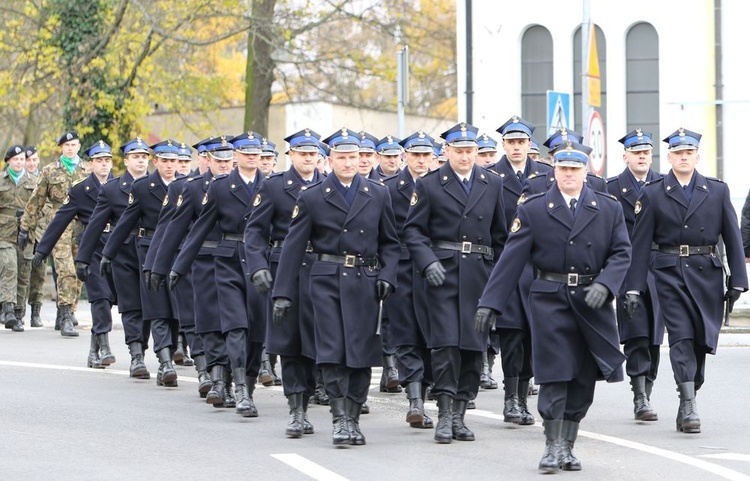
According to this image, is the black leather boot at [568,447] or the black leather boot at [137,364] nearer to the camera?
the black leather boot at [568,447]

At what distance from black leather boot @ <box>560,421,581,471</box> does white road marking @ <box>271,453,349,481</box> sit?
54.4 inches

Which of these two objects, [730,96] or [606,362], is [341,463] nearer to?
[606,362]

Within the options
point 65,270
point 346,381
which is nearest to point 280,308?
point 346,381

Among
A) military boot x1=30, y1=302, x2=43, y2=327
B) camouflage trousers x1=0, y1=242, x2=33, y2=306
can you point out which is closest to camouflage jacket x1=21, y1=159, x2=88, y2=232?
camouflage trousers x1=0, y1=242, x2=33, y2=306

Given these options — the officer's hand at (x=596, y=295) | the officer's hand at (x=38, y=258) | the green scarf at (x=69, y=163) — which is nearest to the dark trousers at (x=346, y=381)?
the officer's hand at (x=596, y=295)

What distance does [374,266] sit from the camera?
11.3 m

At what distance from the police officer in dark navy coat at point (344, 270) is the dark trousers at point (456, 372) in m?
0.47

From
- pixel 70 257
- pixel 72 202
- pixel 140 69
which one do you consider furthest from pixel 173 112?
pixel 72 202

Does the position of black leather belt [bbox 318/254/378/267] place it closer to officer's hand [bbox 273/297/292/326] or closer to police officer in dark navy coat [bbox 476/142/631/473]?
officer's hand [bbox 273/297/292/326]

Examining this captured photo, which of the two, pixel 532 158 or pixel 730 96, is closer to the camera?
pixel 532 158

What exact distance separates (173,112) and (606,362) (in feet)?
76.4

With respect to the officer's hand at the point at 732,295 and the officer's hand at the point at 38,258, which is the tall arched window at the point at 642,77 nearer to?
the officer's hand at the point at 38,258

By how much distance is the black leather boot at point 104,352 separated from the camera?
51.8 feet

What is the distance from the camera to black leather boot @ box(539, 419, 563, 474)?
9797mm
